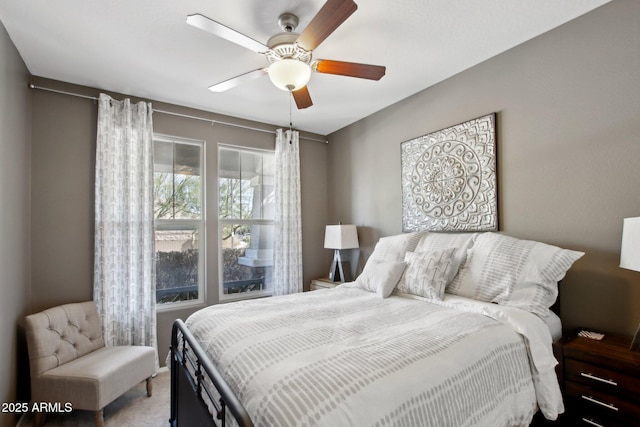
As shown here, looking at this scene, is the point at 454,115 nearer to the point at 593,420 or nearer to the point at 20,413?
the point at 593,420

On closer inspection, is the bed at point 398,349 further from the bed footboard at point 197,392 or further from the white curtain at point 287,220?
the white curtain at point 287,220

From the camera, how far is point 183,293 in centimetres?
337

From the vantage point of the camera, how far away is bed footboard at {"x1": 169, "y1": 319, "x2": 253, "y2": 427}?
3.62 feet

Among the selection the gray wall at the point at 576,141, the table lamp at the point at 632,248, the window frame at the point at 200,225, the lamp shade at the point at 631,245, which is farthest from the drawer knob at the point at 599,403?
the window frame at the point at 200,225

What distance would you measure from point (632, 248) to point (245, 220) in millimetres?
3362

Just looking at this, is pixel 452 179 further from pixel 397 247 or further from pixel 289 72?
pixel 289 72

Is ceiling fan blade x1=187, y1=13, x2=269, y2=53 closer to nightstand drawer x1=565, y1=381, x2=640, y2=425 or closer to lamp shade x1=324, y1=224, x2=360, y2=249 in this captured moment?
lamp shade x1=324, y1=224, x2=360, y2=249

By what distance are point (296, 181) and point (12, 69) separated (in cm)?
269

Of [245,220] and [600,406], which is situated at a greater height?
[245,220]

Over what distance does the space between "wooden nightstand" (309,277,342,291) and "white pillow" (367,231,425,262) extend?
96 centimetres

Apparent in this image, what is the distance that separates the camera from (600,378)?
157cm

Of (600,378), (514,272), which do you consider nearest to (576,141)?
(514,272)

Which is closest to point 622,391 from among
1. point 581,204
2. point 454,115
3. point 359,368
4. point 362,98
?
point 581,204

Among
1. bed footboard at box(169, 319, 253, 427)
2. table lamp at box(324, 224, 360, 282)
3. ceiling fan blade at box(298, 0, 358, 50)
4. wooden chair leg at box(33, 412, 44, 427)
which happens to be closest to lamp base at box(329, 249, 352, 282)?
table lamp at box(324, 224, 360, 282)
